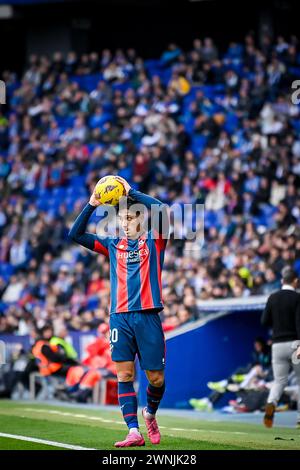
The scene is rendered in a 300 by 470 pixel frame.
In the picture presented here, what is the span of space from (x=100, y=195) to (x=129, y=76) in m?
18.8

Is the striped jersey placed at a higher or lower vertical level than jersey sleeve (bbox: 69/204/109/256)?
lower

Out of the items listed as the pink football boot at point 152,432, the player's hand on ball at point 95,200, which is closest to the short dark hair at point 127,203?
the player's hand on ball at point 95,200

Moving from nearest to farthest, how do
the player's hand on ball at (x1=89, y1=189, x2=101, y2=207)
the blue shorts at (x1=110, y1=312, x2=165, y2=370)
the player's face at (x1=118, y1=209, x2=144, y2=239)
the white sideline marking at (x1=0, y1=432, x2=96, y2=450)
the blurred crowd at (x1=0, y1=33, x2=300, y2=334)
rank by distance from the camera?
the white sideline marking at (x1=0, y1=432, x2=96, y2=450), the blue shorts at (x1=110, y1=312, x2=165, y2=370), the player's hand on ball at (x1=89, y1=189, x2=101, y2=207), the player's face at (x1=118, y1=209, x2=144, y2=239), the blurred crowd at (x1=0, y1=33, x2=300, y2=334)

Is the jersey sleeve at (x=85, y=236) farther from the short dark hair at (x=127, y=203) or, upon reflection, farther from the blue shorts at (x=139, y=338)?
the blue shorts at (x=139, y=338)

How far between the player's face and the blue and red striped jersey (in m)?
0.05

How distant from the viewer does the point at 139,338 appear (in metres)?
8.84

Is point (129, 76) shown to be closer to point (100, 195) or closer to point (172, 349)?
point (172, 349)

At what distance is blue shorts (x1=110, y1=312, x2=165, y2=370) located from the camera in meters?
8.82

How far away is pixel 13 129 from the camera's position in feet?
94.2

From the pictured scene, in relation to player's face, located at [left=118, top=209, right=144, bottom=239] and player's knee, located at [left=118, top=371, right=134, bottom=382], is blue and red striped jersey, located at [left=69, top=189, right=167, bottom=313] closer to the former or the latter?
player's face, located at [left=118, top=209, right=144, bottom=239]

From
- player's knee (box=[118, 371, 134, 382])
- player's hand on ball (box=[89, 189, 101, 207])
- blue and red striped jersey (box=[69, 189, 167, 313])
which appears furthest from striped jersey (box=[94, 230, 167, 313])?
player's knee (box=[118, 371, 134, 382])

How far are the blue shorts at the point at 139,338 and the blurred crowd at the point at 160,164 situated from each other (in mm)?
7338

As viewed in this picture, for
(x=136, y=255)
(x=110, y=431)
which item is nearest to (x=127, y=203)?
(x=136, y=255)

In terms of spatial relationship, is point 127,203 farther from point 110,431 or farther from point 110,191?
point 110,431
